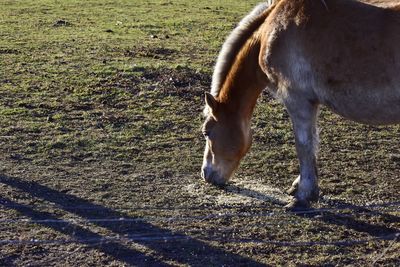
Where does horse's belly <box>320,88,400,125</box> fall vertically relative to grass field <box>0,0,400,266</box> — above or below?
above

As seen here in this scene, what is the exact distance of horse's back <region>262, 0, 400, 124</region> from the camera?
534 centimetres

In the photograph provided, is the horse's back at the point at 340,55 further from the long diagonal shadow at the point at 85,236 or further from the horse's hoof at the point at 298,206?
the long diagonal shadow at the point at 85,236

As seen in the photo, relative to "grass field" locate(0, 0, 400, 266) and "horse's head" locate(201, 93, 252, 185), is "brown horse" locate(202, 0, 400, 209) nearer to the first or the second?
"horse's head" locate(201, 93, 252, 185)

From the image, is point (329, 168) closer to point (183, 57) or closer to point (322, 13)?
point (322, 13)

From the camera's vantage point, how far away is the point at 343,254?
5.27 meters

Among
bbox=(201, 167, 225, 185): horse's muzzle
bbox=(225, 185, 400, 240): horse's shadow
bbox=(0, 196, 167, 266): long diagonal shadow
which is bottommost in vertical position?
bbox=(0, 196, 167, 266): long diagonal shadow

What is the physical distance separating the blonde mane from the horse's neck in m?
0.06

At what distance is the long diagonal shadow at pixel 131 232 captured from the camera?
5.17m

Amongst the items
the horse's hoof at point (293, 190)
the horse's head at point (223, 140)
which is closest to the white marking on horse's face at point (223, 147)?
the horse's head at point (223, 140)

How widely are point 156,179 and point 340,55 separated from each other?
→ 7.41 feet

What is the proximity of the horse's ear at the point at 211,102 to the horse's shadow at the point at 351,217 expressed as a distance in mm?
901

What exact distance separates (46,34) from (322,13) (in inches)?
383

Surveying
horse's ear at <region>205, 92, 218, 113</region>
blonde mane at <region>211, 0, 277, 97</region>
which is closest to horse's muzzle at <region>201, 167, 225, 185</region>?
horse's ear at <region>205, 92, 218, 113</region>

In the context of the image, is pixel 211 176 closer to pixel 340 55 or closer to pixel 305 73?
pixel 305 73
